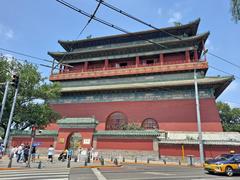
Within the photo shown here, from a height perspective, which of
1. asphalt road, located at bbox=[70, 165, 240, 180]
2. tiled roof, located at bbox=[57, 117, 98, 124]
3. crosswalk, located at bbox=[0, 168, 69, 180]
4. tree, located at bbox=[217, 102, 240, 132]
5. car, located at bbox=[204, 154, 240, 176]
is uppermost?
tree, located at bbox=[217, 102, 240, 132]

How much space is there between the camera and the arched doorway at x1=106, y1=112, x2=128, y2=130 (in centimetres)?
2606

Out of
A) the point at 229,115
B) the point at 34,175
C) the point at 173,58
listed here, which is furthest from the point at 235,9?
the point at 229,115

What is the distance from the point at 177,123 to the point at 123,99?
741 cm

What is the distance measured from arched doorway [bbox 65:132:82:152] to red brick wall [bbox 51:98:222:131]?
10.4 feet

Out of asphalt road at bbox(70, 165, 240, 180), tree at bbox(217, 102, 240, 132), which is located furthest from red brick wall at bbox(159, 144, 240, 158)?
tree at bbox(217, 102, 240, 132)

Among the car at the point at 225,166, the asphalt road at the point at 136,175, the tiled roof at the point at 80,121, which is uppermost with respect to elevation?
the tiled roof at the point at 80,121

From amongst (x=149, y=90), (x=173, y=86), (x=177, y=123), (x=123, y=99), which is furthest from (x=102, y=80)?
(x=177, y=123)

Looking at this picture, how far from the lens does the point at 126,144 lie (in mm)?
21203

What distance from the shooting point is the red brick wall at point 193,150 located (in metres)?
18.9

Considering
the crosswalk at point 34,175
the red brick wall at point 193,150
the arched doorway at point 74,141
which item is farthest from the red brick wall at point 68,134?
the crosswalk at point 34,175

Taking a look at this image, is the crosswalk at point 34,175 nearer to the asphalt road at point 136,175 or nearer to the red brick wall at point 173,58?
the asphalt road at point 136,175

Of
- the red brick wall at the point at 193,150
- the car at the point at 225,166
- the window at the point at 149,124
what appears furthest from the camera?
the window at the point at 149,124

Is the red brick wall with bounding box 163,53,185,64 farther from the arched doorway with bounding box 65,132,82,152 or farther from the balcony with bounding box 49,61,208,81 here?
the arched doorway with bounding box 65,132,82,152

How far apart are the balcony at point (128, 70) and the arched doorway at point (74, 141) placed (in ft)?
30.6
